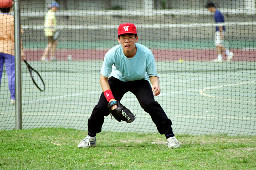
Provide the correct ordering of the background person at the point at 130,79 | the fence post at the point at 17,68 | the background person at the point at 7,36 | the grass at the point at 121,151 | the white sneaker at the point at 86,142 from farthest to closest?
the background person at the point at 7,36 → the fence post at the point at 17,68 → the white sneaker at the point at 86,142 → the background person at the point at 130,79 → the grass at the point at 121,151

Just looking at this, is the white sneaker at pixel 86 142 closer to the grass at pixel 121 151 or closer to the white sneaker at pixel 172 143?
the grass at pixel 121 151

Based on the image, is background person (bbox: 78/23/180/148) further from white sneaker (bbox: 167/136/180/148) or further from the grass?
the grass

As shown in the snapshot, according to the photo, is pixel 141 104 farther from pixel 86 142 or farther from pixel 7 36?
pixel 7 36

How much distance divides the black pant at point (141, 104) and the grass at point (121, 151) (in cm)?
31

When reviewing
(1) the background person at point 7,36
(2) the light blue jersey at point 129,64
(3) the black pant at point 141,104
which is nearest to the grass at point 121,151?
(3) the black pant at point 141,104

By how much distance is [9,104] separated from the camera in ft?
35.1

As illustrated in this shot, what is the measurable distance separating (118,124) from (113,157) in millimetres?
2868

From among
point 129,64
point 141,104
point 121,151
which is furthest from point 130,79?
point 121,151

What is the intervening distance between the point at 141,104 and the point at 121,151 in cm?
68

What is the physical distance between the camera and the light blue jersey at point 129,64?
6293 millimetres

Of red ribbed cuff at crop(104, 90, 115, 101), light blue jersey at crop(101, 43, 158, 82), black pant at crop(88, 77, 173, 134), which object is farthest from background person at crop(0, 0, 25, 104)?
red ribbed cuff at crop(104, 90, 115, 101)

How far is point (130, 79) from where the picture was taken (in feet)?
21.2

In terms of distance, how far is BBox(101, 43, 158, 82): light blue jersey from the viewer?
6293 mm

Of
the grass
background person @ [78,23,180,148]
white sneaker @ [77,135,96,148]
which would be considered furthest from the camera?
white sneaker @ [77,135,96,148]
